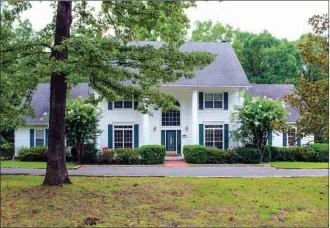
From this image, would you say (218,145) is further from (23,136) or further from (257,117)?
(23,136)

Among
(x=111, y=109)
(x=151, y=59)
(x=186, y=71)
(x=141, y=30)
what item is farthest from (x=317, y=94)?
(x=111, y=109)

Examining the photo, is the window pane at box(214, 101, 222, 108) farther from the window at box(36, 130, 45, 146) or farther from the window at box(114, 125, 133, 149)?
the window at box(36, 130, 45, 146)

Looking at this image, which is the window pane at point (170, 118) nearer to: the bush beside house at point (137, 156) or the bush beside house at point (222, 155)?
the bush beside house at point (222, 155)

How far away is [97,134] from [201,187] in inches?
476

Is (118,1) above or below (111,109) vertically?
above

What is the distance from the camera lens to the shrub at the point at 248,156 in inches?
826

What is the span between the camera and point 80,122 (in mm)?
19969

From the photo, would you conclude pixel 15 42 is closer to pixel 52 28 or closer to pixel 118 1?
pixel 52 28

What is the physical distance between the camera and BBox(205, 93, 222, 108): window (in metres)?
23.6

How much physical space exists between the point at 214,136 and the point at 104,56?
16511 millimetres

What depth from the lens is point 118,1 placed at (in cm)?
926

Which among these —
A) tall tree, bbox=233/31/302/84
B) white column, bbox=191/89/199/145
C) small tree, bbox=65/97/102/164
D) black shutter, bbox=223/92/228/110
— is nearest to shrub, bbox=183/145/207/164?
white column, bbox=191/89/199/145

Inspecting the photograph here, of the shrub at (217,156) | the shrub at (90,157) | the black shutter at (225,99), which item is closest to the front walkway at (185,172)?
the shrub at (90,157)

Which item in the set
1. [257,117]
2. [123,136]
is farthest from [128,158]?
[257,117]
